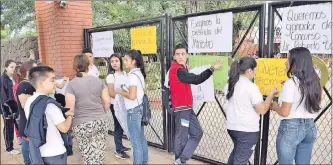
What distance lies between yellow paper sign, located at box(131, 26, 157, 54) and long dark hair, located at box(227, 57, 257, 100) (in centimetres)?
160

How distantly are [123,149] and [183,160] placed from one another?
1181 millimetres

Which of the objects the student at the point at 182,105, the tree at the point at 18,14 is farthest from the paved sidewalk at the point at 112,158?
the tree at the point at 18,14

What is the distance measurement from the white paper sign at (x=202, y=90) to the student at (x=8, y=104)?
277cm

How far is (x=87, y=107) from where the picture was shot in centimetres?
274

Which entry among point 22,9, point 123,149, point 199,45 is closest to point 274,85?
point 199,45

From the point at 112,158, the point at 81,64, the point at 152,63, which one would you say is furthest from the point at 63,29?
the point at 81,64

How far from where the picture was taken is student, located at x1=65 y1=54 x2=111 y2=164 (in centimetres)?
269

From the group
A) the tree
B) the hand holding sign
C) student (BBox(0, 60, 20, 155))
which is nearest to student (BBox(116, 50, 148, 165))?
the hand holding sign

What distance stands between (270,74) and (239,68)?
0.50 m

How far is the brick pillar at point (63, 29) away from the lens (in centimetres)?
522

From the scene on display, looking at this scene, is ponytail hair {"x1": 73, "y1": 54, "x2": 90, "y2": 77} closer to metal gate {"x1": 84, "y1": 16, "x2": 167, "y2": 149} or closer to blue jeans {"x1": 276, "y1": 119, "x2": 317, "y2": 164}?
metal gate {"x1": 84, "y1": 16, "x2": 167, "y2": 149}

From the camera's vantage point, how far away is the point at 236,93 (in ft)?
8.49

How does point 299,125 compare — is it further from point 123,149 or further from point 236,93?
point 123,149

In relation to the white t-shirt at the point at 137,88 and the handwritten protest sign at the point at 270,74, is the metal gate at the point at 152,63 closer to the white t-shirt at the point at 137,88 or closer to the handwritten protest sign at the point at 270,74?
the white t-shirt at the point at 137,88
